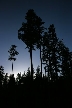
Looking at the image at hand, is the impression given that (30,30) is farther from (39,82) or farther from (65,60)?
(65,60)

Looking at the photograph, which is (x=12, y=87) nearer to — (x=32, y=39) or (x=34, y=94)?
(x=34, y=94)

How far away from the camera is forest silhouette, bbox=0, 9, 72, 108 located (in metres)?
17.4

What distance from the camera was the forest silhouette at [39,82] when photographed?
17.4 metres

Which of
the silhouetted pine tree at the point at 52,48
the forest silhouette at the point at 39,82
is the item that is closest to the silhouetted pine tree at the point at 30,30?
the forest silhouette at the point at 39,82

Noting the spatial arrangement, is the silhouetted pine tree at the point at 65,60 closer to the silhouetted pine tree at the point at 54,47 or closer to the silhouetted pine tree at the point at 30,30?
the silhouetted pine tree at the point at 54,47

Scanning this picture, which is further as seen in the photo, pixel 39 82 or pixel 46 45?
pixel 46 45

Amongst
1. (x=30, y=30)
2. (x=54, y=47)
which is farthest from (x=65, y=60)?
(x=30, y=30)

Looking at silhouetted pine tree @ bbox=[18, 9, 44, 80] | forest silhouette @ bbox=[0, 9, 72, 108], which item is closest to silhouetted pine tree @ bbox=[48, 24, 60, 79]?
forest silhouette @ bbox=[0, 9, 72, 108]

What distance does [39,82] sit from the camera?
79.2 ft

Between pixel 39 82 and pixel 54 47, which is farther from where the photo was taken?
pixel 54 47

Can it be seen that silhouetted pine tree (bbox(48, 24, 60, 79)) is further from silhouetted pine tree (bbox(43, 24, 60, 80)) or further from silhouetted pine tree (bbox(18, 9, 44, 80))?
silhouetted pine tree (bbox(18, 9, 44, 80))

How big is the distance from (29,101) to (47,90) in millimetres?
4725

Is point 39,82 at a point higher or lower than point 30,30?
lower

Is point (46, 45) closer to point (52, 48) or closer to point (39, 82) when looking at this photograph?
point (52, 48)
